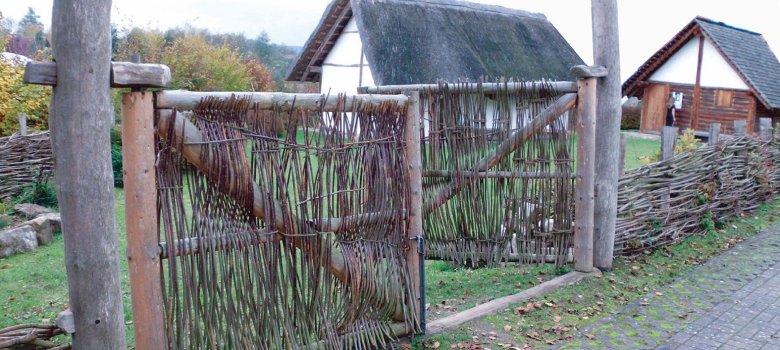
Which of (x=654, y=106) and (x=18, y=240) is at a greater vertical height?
(x=654, y=106)

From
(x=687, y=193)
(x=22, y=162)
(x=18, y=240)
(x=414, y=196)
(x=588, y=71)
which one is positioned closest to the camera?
(x=414, y=196)

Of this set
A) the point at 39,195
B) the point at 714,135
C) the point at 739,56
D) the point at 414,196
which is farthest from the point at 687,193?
the point at 739,56

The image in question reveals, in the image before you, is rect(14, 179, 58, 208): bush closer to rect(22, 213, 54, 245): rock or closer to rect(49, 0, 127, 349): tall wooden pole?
rect(22, 213, 54, 245): rock

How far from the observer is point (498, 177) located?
20.9ft

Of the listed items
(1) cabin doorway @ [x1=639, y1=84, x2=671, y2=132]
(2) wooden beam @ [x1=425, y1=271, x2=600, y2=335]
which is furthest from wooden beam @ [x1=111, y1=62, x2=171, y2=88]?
(1) cabin doorway @ [x1=639, y1=84, x2=671, y2=132]

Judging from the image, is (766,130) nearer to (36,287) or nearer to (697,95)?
(36,287)

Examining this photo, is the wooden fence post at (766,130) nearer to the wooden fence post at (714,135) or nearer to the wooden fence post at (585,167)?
the wooden fence post at (714,135)

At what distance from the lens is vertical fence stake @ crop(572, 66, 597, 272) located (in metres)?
6.23

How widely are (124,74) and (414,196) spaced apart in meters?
2.27

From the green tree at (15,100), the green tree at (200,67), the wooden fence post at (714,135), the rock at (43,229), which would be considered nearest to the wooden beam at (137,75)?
the rock at (43,229)

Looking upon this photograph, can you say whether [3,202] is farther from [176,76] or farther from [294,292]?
[176,76]

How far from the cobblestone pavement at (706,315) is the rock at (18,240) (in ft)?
22.7

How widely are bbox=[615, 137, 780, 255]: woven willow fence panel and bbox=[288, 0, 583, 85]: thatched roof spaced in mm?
7746

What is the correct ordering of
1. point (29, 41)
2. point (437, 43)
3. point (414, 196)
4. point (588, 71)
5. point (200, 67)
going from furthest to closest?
1. point (29, 41)
2. point (200, 67)
3. point (437, 43)
4. point (588, 71)
5. point (414, 196)
